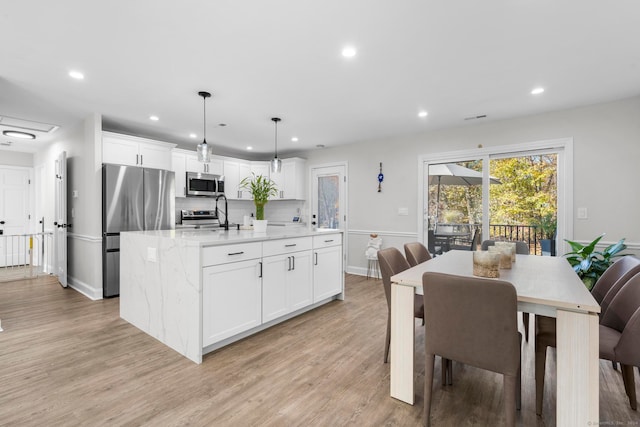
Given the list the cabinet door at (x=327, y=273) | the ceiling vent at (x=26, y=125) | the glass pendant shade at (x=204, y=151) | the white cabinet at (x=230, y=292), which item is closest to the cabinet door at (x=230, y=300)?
the white cabinet at (x=230, y=292)

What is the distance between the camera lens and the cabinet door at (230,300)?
2.38 meters

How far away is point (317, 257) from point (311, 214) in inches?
111

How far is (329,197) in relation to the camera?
6074 millimetres

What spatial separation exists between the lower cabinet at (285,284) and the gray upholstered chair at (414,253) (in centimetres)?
111

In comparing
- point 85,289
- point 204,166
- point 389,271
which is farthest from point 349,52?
point 85,289

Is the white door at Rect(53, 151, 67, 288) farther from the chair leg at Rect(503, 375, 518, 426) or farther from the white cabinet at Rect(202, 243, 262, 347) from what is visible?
the chair leg at Rect(503, 375, 518, 426)

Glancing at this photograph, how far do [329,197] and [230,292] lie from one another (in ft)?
12.4

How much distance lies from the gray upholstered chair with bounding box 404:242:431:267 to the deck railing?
6.16 m

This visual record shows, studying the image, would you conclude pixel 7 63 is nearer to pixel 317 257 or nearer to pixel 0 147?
pixel 317 257

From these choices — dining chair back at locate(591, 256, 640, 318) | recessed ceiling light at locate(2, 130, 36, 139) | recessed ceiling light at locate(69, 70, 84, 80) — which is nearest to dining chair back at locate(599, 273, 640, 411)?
dining chair back at locate(591, 256, 640, 318)

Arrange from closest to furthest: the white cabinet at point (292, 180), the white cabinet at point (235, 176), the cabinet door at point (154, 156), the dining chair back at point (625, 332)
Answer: the dining chair back at point (625, 332), the cabinet door at point (154, 156), the white cabinet at point (235, 176), the white cabinet at point (292, 180)

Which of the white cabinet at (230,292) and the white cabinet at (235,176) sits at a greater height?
the white cabinet at (235,176)

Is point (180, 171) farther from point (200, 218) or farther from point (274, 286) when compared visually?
point (274, 286)

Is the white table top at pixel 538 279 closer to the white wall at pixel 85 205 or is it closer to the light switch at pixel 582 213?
the light switch at pixel 582 213
